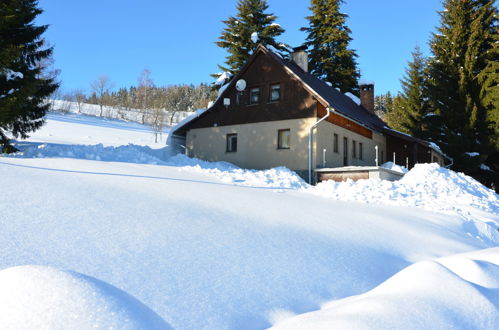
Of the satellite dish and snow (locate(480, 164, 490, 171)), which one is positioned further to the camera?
snow (locate(480, 164, 490, 171))

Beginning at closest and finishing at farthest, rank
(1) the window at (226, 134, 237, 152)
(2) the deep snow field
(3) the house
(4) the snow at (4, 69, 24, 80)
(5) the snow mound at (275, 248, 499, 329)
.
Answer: (2) the deep snow field → (5) the snow mound at (275, 248, 499, 329) → (4) the snow at (4, 69, 24, 80) → (3) the house → (1) the window at (226, 134, 237, 152)

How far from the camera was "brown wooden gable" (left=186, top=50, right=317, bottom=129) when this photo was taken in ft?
57.7

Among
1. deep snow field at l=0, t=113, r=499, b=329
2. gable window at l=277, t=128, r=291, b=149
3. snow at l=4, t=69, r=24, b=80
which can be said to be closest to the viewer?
deep snow field at l=0, t=113, r=499, b=329

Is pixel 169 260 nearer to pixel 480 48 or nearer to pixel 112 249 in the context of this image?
pixel 112 249

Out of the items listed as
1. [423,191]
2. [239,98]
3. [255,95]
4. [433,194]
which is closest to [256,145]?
[255,95]

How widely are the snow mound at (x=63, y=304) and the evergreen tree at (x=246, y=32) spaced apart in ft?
87.5

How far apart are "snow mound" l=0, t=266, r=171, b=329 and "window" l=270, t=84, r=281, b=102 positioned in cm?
1705

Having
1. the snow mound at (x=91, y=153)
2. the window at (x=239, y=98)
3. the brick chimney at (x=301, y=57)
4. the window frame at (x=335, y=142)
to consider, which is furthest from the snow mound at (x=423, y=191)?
the brick chimney at (x=301, y=57)

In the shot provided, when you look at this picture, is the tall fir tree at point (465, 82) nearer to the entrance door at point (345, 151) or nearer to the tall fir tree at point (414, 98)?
the tall fir tree at point (414, 98)

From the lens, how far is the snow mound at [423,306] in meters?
2.33

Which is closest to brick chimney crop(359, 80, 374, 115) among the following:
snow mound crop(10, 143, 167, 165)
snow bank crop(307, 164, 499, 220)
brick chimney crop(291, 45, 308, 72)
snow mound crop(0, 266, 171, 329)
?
brick chimney crop(291, 45, 308, 72)

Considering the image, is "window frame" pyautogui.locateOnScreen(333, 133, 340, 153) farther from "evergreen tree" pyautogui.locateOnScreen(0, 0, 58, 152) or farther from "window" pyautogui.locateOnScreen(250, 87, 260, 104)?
"evergreen tree" pyautogui.locateOnScreen(0, 0, 58, 152)

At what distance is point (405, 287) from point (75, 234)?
3226 mm

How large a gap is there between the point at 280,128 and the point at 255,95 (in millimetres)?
2576
